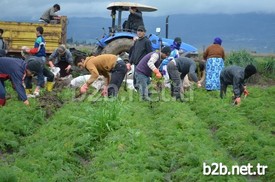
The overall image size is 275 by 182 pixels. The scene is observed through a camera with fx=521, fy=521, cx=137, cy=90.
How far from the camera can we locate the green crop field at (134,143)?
623 centimetres

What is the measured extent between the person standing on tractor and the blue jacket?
575cm

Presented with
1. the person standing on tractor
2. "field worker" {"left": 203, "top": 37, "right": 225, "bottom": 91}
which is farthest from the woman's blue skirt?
the person standing on tractor

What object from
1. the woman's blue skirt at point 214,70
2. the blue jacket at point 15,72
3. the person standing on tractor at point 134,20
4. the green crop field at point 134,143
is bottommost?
the green crop field at point 134,143

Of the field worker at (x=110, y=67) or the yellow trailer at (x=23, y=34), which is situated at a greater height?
the yellow trailer at (x=23, y=34)

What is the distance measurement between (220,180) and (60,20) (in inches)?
446

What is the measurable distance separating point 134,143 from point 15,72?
3650 mm

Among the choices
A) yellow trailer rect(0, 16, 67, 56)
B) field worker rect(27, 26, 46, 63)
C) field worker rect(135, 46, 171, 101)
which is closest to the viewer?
field worker rect(135, 46, 171, 101)

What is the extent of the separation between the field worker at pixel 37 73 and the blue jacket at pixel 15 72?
0.64 feet

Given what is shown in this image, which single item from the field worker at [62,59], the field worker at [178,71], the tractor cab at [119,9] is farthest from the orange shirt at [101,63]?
the tractor cab at [119,9]

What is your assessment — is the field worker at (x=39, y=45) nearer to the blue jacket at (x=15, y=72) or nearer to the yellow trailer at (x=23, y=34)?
the yellow trailer at (x=23, y=34)

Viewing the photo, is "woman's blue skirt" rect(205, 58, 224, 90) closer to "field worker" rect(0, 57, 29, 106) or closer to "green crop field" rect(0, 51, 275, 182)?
"green crop field" rect(0, 51, 275, 182)

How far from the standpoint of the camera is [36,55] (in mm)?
13352

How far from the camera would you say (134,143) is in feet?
23.7

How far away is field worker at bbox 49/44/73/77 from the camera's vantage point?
13.9 metres
